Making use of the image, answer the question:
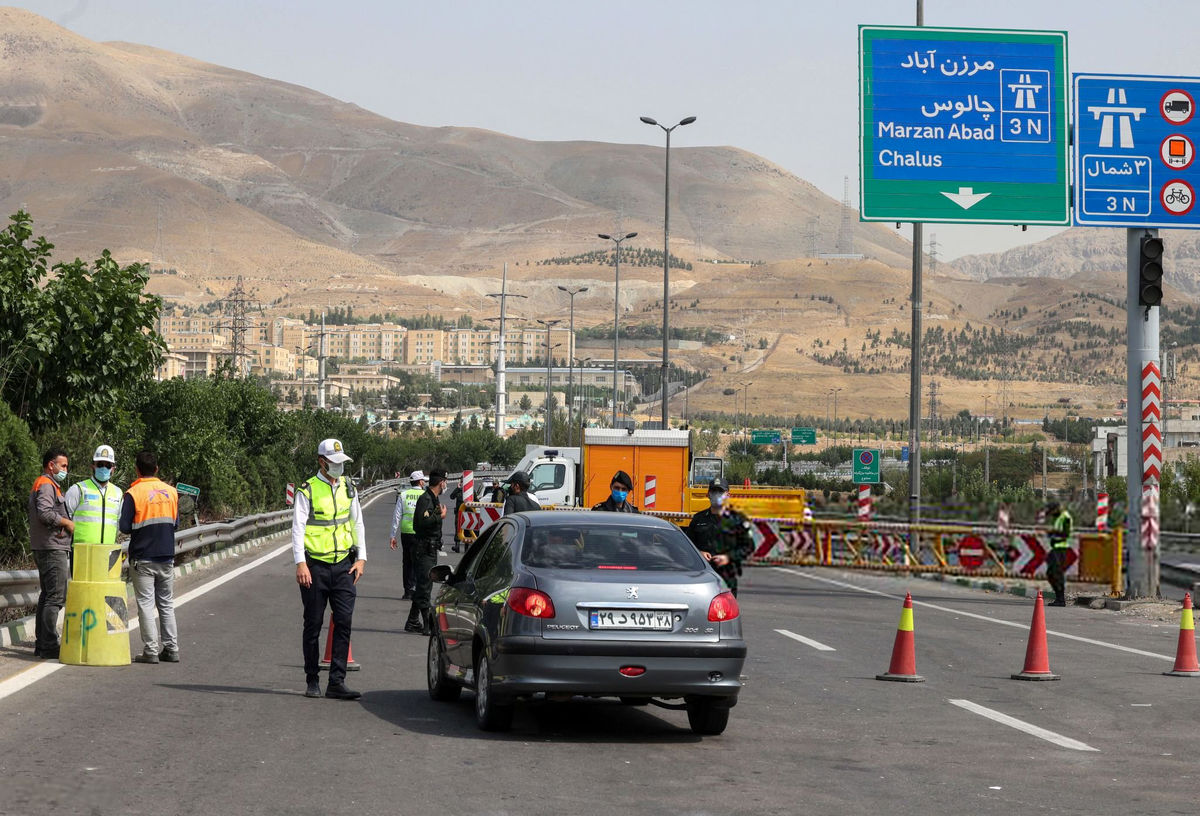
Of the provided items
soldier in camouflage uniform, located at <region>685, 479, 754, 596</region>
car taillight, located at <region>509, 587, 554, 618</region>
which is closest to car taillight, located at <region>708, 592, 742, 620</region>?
car taillight, located at <region>509, 587, 554, 618</region>

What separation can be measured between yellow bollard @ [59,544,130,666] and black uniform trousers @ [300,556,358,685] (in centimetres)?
251

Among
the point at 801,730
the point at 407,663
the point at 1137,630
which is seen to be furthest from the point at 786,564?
the point at 801,730

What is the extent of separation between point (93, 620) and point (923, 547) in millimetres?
22768

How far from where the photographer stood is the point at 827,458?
146 m

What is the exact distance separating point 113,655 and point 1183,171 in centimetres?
1811

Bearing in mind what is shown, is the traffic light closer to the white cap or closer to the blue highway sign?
the blue highway sign

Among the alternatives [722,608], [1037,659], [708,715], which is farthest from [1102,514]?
[722,608]

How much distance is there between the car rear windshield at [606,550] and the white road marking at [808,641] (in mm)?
6577

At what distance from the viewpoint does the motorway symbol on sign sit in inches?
1039

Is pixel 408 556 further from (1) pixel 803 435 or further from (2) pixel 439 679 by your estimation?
(1) pixel 803 435

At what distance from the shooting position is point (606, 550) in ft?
35.8

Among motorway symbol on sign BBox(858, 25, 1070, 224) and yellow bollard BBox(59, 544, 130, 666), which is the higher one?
motorway symbol on sign BBox(858, 25, 1070, 224)

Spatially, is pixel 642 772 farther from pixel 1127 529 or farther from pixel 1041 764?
pixel 1127 529

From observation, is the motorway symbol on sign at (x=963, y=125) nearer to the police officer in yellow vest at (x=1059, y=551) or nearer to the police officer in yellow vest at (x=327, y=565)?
the police officer in yellow vest at (x=1059, y=551)
